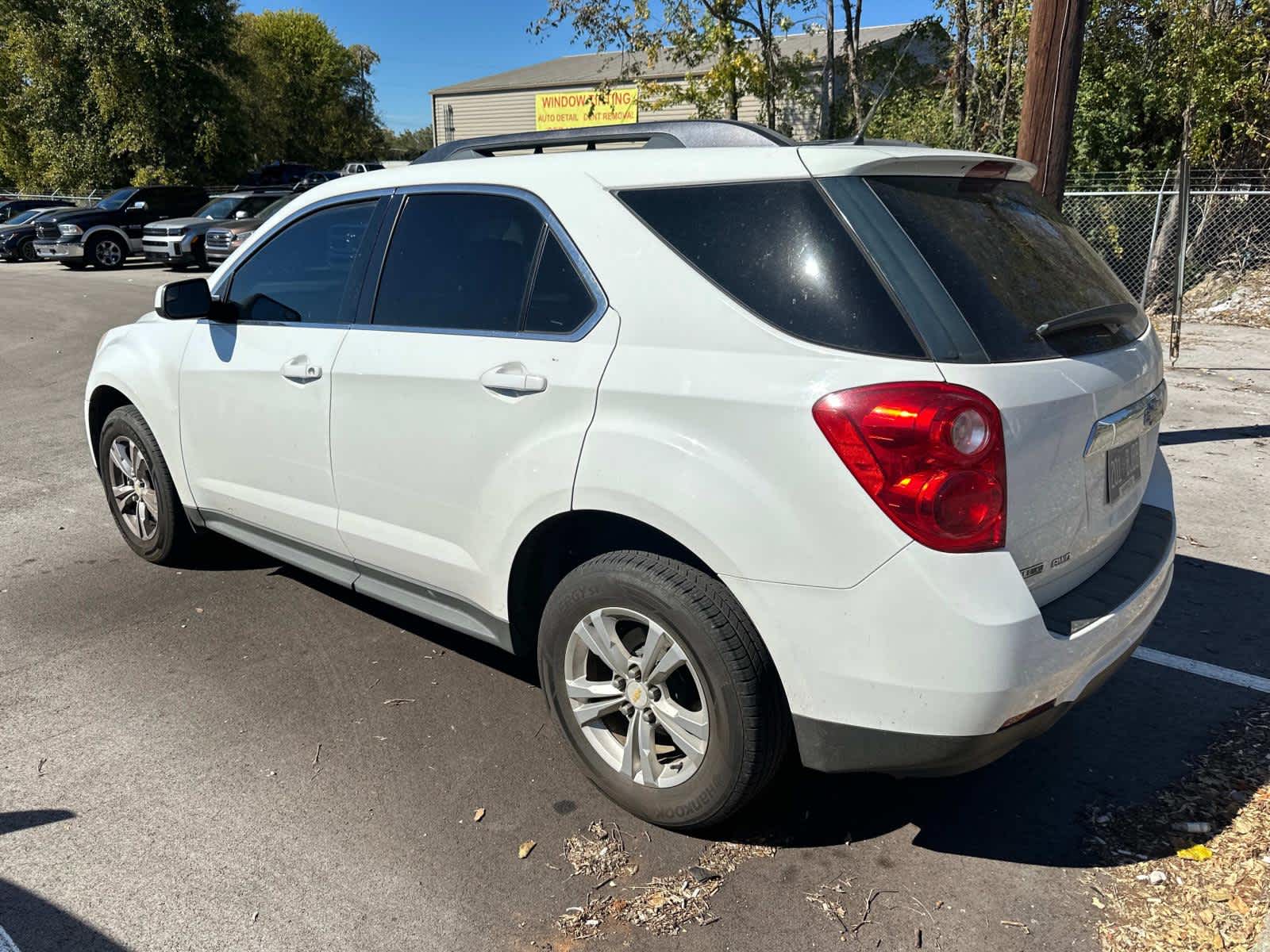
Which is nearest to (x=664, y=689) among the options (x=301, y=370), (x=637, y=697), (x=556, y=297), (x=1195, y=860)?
(x=637, y=697)

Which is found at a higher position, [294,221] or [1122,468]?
[294,221]

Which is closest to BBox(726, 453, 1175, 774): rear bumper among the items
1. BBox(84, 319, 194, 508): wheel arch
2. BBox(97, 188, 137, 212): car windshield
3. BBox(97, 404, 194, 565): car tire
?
BBox(84, 319, 194, 508): wheel arch

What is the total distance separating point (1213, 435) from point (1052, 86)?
115 inches

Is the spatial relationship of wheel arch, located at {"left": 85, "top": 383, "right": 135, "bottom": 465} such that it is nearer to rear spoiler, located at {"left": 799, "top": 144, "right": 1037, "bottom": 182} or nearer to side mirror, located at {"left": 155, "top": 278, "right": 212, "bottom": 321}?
side mirror, located at {"left": 155, "top": 278, "right": 212, "bottom": 321}

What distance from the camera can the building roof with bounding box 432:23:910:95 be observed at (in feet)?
94.6

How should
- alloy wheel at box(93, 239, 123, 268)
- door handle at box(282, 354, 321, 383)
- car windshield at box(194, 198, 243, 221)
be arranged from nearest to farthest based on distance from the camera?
1. door handle at box(282, 354, 321, 383)
2. car windshield at box(194, 198, 243, 221)
3. alloy wheel at box(93, 239, 123, 268)

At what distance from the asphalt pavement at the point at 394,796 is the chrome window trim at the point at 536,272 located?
4.54 ft

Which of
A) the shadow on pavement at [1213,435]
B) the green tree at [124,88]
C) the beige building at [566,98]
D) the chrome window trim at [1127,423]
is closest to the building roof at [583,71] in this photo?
the beige building at [566,98]

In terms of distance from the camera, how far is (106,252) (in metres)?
23.6

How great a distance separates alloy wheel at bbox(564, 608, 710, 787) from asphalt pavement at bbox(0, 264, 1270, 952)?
224mm

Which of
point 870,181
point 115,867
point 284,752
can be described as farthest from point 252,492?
point 870,181

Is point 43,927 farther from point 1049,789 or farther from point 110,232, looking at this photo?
point 110,232

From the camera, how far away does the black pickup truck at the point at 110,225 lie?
2316 centimetres

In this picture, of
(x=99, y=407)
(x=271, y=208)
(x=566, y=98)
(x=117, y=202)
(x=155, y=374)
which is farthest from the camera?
(x=566, y=98)
